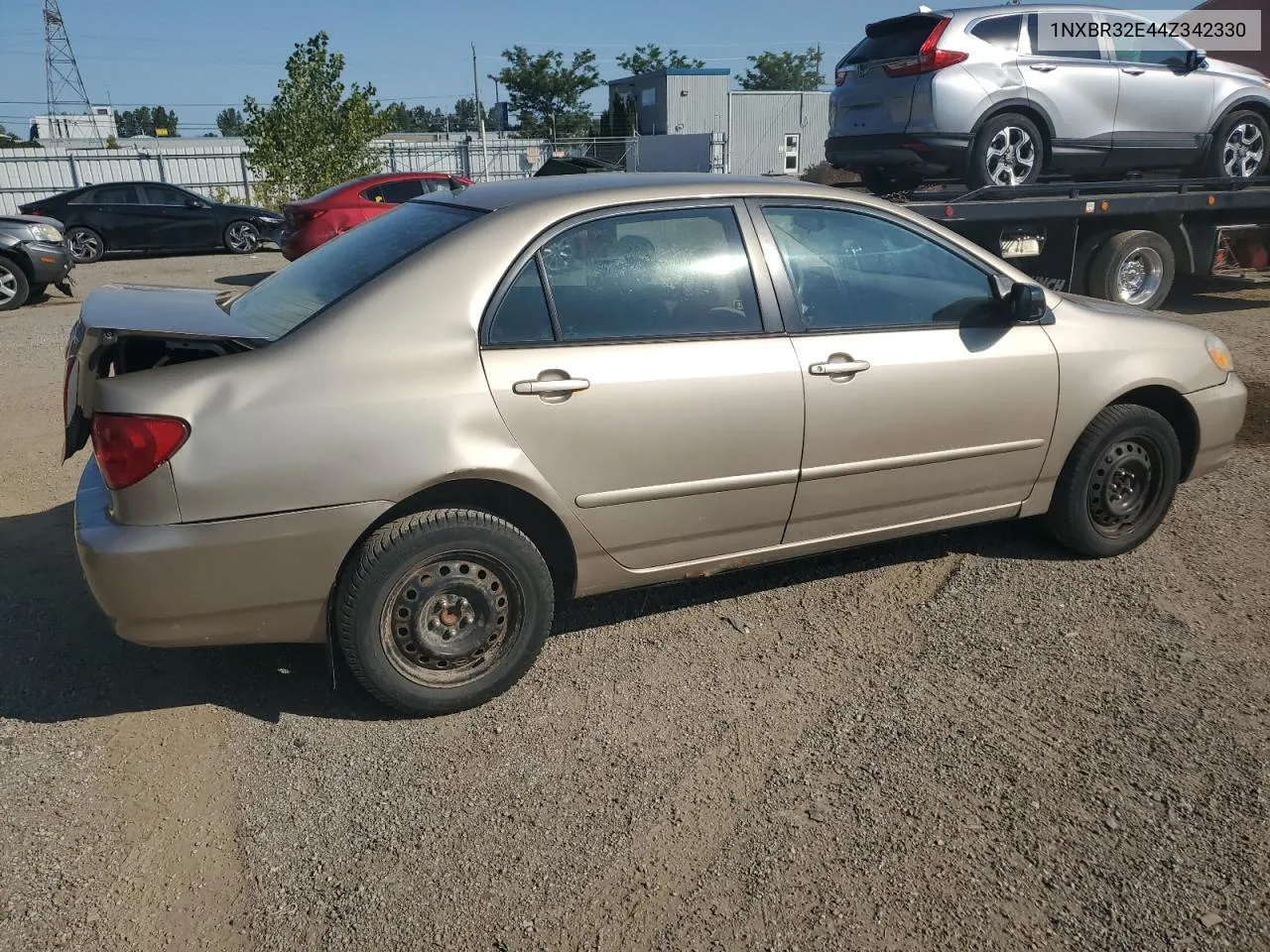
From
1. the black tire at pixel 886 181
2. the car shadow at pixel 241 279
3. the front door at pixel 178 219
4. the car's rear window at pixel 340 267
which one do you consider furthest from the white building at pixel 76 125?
the car's rear window at pixel 340 267

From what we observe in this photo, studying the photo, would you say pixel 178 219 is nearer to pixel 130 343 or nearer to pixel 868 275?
pixel 130 343

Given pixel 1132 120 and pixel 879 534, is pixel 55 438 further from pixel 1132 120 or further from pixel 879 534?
pixel 1132 120

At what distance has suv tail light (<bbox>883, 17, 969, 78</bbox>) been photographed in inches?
322

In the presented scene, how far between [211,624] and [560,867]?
4.24 feet

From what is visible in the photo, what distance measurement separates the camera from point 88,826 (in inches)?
111

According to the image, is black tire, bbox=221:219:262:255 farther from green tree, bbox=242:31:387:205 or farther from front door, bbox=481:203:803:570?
front door, bbox=481:203:803:570

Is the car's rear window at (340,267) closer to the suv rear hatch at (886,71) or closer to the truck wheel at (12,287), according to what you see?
the suv rear hatch at (886,71)

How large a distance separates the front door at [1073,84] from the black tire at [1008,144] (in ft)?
0.51

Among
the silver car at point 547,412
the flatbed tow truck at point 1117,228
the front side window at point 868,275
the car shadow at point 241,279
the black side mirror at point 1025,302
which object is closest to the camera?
the silver car at point 547,412

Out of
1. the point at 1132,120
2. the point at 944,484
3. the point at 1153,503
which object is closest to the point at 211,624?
the point at 944,484

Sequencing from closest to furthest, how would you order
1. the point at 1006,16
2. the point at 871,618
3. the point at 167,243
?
the point at 871,618, the point at 1006,16, the point at 167,243

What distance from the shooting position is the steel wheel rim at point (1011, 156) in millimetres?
8680

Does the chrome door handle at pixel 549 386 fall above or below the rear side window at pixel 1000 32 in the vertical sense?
below

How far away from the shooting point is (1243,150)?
1004 centimetres
